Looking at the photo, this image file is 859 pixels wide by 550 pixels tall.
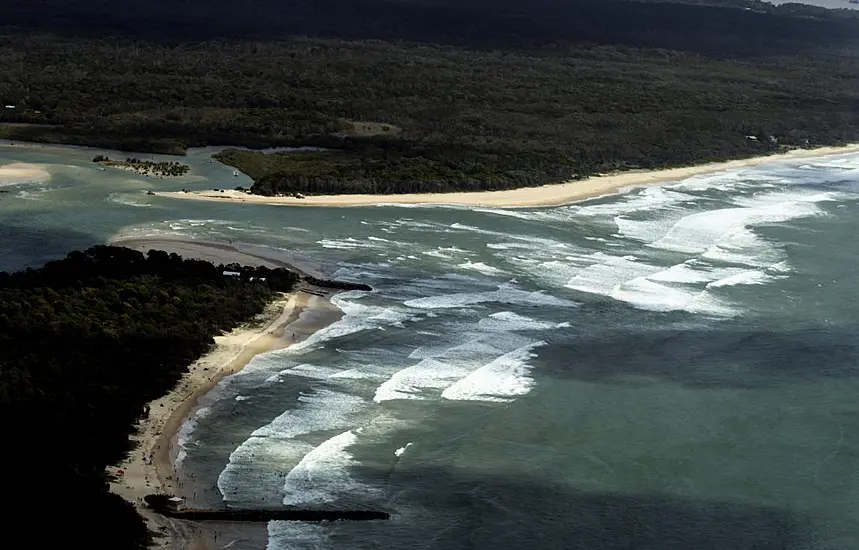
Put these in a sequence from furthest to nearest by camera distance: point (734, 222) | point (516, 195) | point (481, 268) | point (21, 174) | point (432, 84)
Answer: point (432, 84)
point (516, 195)
point (21, 174)
point (734, 222)
point (481, 268)

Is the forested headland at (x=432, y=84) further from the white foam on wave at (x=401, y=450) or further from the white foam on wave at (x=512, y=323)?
the white foam on wave at (x=401, y=450)

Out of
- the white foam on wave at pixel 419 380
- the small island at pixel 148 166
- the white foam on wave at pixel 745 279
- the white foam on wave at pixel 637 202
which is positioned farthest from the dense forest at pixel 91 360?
the white foam on wave at pixel 637 202

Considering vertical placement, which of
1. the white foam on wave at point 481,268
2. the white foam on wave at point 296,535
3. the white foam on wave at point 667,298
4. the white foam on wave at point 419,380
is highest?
the white foam on wave at point 481,268

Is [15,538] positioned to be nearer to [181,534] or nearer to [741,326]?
[181,534]

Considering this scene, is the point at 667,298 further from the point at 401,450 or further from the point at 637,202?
the point at 637,202

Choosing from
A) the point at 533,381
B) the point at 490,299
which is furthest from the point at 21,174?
the point at 533,381
